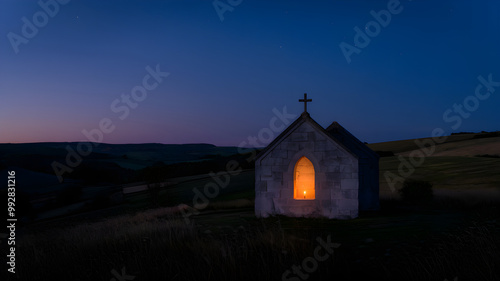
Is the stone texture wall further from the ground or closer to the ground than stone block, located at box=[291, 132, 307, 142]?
closer to the ground

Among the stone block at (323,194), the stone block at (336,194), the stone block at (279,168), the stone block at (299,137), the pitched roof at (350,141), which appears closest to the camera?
the stone block at (336,194)

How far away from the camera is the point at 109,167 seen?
2122 inches

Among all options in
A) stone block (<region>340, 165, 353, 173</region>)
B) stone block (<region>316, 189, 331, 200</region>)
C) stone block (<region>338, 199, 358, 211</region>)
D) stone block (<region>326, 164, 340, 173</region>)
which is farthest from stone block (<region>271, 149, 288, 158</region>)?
stone block (<region>338, 199, 358, 211</region>)

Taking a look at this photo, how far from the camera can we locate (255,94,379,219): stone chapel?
17047 mm

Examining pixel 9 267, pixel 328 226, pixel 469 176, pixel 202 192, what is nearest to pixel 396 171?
pixel 469 176

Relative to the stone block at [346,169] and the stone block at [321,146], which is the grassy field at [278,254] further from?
the stone block at [321,146]

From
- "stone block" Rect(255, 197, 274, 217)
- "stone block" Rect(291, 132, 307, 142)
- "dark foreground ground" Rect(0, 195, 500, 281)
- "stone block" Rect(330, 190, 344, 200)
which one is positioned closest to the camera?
"dark foreground ground" Rect(0, 195, 500, 281)

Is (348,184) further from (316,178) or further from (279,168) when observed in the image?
(279,168)

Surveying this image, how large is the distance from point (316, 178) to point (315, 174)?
172mm

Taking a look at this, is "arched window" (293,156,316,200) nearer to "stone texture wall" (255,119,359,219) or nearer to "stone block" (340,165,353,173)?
"stone texture wall" (255,119,359,219)

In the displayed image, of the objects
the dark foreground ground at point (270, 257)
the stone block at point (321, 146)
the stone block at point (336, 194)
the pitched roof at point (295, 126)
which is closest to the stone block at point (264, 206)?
the pitched roof at point (295, 126)

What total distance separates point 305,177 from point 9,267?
1365 centimetres

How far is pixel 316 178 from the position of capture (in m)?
17.4

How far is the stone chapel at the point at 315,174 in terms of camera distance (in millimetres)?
17047
